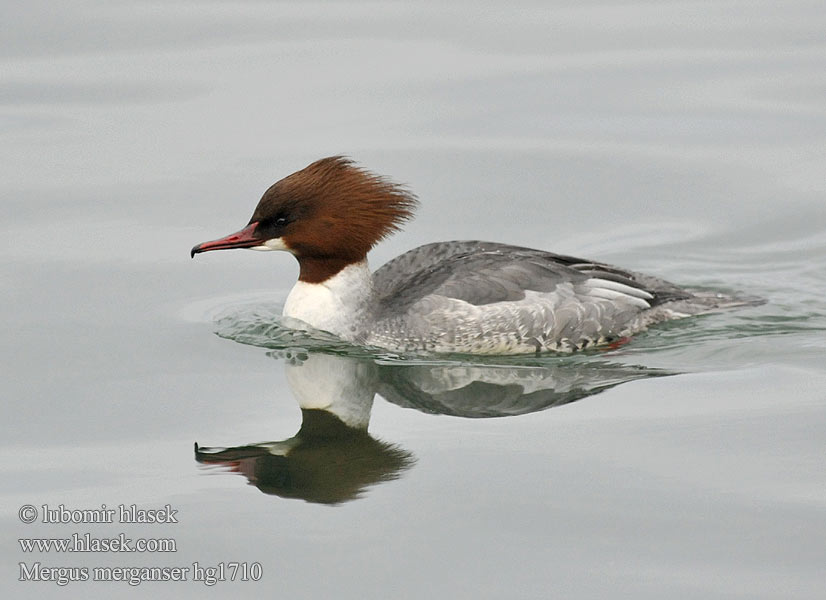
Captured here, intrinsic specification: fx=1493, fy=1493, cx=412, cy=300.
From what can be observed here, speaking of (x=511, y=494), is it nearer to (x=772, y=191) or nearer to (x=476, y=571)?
(x=476, y=571)

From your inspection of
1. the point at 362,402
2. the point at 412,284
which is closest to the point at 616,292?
the point at 412,284

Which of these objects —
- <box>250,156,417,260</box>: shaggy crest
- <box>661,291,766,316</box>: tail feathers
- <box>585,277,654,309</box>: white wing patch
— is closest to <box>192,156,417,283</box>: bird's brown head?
<box>250,156,417,260</box>: shaggy crest

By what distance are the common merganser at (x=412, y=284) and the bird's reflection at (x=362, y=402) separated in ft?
0.99

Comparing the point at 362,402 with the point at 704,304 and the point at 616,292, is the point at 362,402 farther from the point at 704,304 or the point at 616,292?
the point at 704,304

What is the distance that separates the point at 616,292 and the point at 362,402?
237 centimetres

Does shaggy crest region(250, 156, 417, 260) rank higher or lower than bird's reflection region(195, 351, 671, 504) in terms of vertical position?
higher

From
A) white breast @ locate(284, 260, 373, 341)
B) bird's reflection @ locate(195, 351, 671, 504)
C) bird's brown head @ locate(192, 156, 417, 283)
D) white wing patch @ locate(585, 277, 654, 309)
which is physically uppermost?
bird's brown head @ locate(192, 156, 417, 283)

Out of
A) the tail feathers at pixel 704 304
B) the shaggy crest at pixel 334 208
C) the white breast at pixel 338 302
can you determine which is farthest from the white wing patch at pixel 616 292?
the white breast at pixel 338 302

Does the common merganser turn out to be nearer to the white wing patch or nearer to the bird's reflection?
the white wing patch

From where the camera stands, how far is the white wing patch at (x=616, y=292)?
436 inches

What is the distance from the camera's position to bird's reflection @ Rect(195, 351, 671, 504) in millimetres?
8570

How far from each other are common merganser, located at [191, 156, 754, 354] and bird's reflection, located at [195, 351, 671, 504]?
0.30m

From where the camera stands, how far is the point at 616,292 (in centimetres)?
1114

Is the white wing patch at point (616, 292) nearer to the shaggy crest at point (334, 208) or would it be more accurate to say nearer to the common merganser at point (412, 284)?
the common merganser at point (412, 284)
